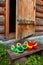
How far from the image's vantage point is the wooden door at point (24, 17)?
5695 millimetres

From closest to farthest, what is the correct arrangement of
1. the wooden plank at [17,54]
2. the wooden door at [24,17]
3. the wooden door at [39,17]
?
the wooden plank at [17,54] → the wooden door at [24,17] → the wooden door at [39,17]

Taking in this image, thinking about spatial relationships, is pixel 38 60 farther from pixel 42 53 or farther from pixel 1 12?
pixel 1 12

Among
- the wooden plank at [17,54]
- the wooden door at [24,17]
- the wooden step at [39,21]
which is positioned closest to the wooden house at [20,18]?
the wooden door at [24,17]

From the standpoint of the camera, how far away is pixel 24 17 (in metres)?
5.81

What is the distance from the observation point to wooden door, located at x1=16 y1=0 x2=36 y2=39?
5.70 metres

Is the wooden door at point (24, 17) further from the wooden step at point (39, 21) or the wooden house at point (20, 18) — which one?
the wooden step at point (39, 21)

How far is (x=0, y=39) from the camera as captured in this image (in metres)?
5.86

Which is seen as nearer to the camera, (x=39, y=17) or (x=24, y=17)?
(x=24, y=17)

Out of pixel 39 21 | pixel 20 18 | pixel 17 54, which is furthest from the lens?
pixel 39 21

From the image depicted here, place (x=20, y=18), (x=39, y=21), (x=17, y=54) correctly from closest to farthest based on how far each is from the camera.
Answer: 1. (x=17, y=54)
2. (x=20, y=18)
3. (x=39, y=21)

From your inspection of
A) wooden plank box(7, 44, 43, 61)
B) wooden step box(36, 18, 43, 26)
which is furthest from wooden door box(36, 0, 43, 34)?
wooden plank box(7, 44, 43, 61)

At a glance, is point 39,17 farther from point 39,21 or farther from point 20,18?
→ point 20,18

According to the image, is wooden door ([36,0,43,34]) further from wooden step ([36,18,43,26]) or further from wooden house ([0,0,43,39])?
wooden house ([0,0,43,39])

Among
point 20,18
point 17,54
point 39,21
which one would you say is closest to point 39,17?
point 39,21
